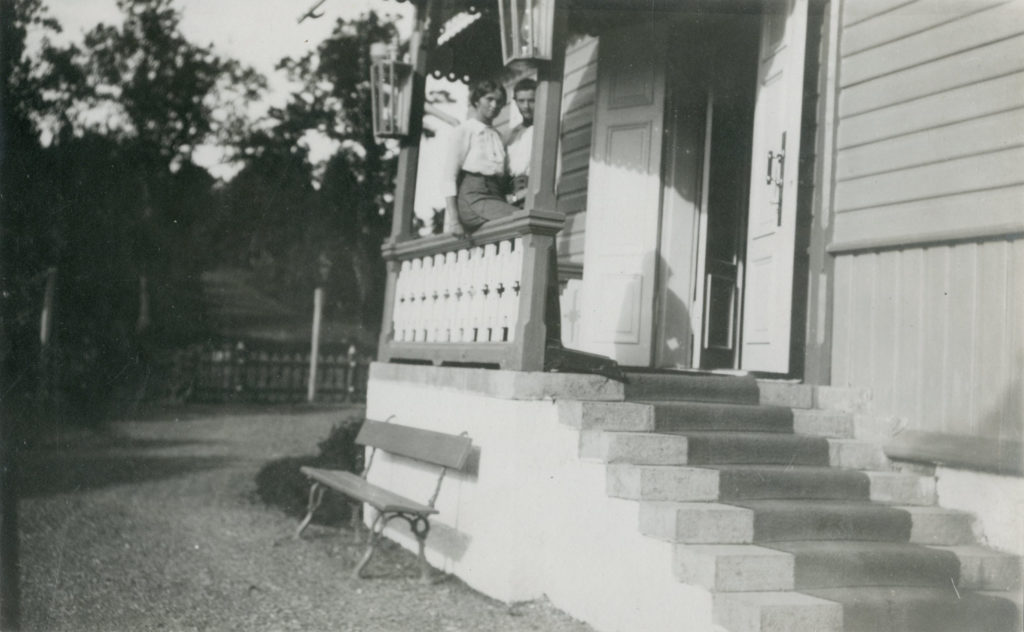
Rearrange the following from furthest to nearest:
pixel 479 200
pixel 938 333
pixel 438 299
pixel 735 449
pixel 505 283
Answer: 1. pixel 438 299
2. pixel 479 200
3. pixel 505 283
4. pixel 938 333
5. pixel 735 449

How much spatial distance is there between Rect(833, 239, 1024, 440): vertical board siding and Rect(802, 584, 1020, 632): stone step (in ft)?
3.05

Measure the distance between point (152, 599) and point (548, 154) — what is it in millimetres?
3396

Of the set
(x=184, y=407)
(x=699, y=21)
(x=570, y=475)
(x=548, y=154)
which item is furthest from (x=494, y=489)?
(x=184, y=407)

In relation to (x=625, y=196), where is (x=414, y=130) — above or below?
above

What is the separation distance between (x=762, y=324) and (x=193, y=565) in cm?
407

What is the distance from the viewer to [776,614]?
3.62 metres

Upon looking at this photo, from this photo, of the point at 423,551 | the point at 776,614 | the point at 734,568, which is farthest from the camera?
the point at 423,551

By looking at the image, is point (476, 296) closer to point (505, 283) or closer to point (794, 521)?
point (505, 283)

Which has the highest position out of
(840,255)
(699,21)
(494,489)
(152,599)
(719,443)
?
(699,21)

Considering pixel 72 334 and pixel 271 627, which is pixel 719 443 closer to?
pixel 271 627

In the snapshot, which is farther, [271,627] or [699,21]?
[699,21]

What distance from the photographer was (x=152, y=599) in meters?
5.07

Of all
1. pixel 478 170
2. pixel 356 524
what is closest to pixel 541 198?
pixel 478 170

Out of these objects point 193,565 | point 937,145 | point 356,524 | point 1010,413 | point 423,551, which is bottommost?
point 193,565
